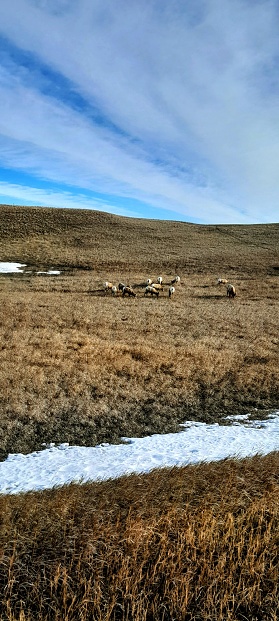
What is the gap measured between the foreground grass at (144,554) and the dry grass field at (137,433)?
0.09 ft

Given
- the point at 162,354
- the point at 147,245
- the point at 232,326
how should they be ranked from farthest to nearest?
the point at 147,245, the point at 232,326, the point at 162,354

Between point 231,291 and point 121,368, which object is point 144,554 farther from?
point 231,291

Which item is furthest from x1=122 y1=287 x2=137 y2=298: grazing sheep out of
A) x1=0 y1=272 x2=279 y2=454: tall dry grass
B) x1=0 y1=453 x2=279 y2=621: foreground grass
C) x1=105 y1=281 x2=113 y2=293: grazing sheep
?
x1=0 y1=453 x2=279 y2=621: foreground grass

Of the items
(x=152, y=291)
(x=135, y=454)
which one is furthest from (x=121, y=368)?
(x=152, y=291)

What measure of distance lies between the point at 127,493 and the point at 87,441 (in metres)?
5.88

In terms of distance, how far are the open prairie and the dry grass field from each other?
80 mm

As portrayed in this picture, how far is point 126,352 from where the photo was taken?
19.0 metres

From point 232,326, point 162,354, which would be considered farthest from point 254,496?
point 232,326

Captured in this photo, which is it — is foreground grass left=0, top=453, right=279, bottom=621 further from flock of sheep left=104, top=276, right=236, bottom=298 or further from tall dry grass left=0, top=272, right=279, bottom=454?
flock of sheep left=104, top=276, right=236, bottom=298

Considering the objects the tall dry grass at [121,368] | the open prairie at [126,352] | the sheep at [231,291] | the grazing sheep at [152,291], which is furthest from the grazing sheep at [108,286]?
the sheep at [231,291]

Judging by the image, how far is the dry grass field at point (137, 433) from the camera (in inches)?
209

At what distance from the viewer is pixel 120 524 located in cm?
614

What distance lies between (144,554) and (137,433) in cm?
777

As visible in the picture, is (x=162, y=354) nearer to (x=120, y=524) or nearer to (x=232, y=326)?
(x=232, y=326)
